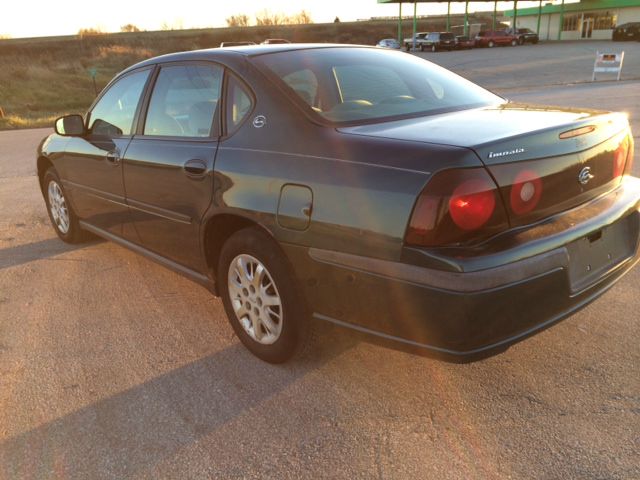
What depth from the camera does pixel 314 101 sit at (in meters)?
2.88

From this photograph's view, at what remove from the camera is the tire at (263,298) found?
8.95ft

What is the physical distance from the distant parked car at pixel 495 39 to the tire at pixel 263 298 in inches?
2023

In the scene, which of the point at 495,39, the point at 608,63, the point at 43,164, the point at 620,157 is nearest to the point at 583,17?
Result: the point at 495,39

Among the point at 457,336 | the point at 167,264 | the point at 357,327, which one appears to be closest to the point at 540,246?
the point at 457,336

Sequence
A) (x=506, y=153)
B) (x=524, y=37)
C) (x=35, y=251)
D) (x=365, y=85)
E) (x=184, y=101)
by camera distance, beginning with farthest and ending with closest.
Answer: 1. (x=524, y=37)
2. (x=35, y=251)
3. (x=184, y=101)
4. (x=365, y=85)
5. (x=506, y=153)

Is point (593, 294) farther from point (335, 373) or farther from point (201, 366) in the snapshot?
point (201, 366)

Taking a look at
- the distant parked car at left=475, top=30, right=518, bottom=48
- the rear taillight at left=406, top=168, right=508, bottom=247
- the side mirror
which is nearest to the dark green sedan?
the rear taillight at left=406, top=168, right=508, bottom=247

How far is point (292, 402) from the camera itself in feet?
8.77

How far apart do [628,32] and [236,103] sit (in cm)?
5321

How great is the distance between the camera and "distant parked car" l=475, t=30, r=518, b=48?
4838cm

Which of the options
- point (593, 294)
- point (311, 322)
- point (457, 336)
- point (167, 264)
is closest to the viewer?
point (457, 336)

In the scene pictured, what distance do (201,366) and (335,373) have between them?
0.74 meters

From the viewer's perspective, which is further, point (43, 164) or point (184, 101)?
point (43, 164)

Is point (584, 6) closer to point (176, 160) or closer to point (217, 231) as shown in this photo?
point (176, 160)
